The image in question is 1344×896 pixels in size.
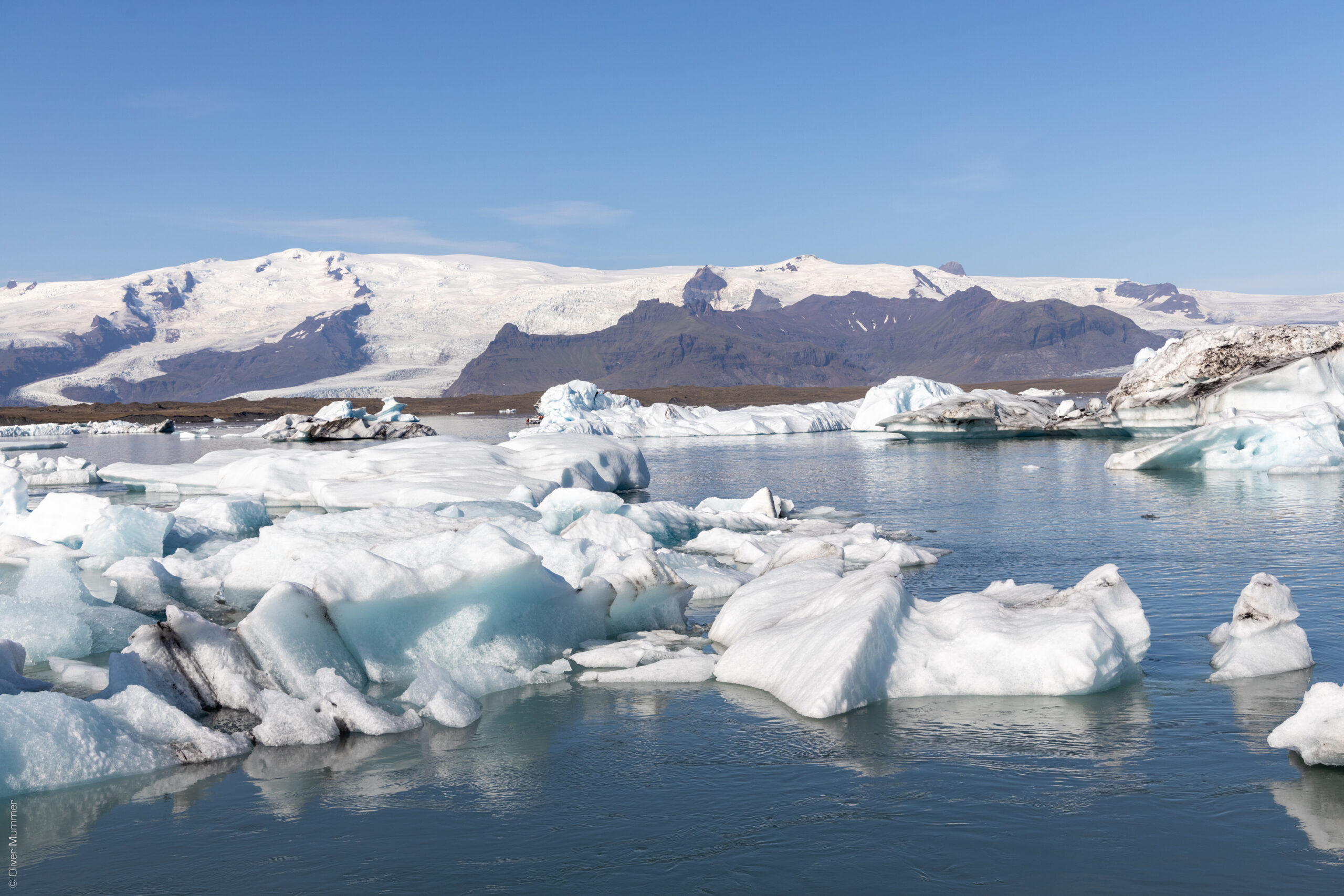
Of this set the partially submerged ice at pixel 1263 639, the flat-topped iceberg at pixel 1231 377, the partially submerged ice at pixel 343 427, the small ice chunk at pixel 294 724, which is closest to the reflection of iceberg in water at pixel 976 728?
the partially submerged ice at pixel 1263 639

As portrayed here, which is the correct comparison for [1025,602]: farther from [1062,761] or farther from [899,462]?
[899,462]

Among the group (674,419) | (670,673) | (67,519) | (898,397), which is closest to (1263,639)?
(670,673)

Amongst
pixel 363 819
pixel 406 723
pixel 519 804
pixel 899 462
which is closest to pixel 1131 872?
pixel 519 804

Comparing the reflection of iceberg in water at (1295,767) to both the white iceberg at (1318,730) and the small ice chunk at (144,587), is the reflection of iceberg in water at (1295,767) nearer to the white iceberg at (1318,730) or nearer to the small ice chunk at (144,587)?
the white iceberg at (1318,730)

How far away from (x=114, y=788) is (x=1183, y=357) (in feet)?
109

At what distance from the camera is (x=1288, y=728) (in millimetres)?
6402

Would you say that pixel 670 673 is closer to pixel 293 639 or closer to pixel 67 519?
pixel 293 639

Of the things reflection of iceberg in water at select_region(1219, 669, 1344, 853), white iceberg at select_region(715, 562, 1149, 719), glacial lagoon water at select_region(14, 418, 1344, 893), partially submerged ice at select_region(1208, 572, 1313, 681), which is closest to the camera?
glacial lagoon water at select_region(14, 418, 1344, 893)

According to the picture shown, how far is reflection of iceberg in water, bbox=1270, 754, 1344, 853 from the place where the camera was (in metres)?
5.33

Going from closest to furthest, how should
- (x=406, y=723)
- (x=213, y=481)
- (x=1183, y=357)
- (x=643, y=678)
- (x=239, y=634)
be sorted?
(x=406, y=723) < (x=239, y=634) < (x=643, y=678) < (x=213, y=481) < (x=1183, y=357)

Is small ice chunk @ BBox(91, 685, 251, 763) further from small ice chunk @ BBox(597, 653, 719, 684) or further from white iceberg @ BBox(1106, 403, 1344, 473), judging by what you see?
white iceberg @ BBox(1106, 403, 1344, 473)

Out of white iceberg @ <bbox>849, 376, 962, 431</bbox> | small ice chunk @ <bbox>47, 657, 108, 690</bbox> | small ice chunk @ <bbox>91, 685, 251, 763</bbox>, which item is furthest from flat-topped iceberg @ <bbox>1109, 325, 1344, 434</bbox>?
small ice chunk @ <bbox>47, 657, 108, 690</bbox>

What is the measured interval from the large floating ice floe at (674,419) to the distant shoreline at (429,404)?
1644 inches

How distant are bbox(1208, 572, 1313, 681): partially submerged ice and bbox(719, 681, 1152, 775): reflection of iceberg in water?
946mm
